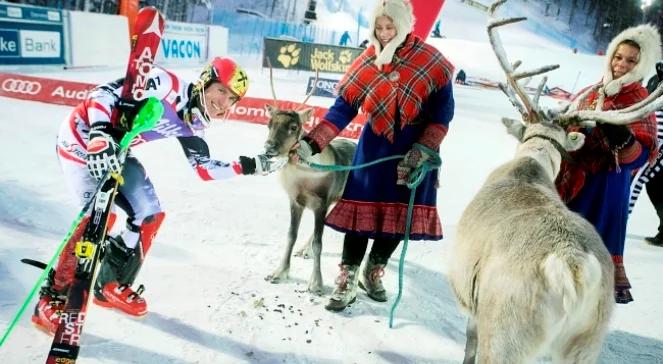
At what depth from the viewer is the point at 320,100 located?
11.4 meters

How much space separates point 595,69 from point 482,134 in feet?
53.7

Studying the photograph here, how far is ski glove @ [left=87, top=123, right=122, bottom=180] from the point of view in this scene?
209 centimetres

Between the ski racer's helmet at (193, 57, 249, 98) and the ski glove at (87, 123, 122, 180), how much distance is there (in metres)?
0.64

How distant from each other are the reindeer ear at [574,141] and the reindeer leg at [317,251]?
1660 mm

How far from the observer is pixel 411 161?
2.79 m

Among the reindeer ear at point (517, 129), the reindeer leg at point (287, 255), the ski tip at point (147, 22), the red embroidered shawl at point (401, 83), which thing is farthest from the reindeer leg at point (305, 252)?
the ski tip at point (147, 22)

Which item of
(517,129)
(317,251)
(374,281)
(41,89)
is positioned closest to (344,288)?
(374,281)

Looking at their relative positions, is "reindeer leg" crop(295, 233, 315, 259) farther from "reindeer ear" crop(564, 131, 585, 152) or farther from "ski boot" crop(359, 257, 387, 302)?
"reindeer ear" crop(564, 131, 585, 152)

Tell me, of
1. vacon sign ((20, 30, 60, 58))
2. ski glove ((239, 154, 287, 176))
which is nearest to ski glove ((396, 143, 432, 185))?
ski glove ((239, 154, 287, 176))

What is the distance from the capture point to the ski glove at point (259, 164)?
9.12ft

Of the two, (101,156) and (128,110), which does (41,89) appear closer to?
(128,110)

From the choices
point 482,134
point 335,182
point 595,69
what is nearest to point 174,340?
point 335,182

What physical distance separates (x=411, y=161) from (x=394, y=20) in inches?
32.6

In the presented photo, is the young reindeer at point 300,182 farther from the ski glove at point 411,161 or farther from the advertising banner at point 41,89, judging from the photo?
the advertising banner at point 41,89
